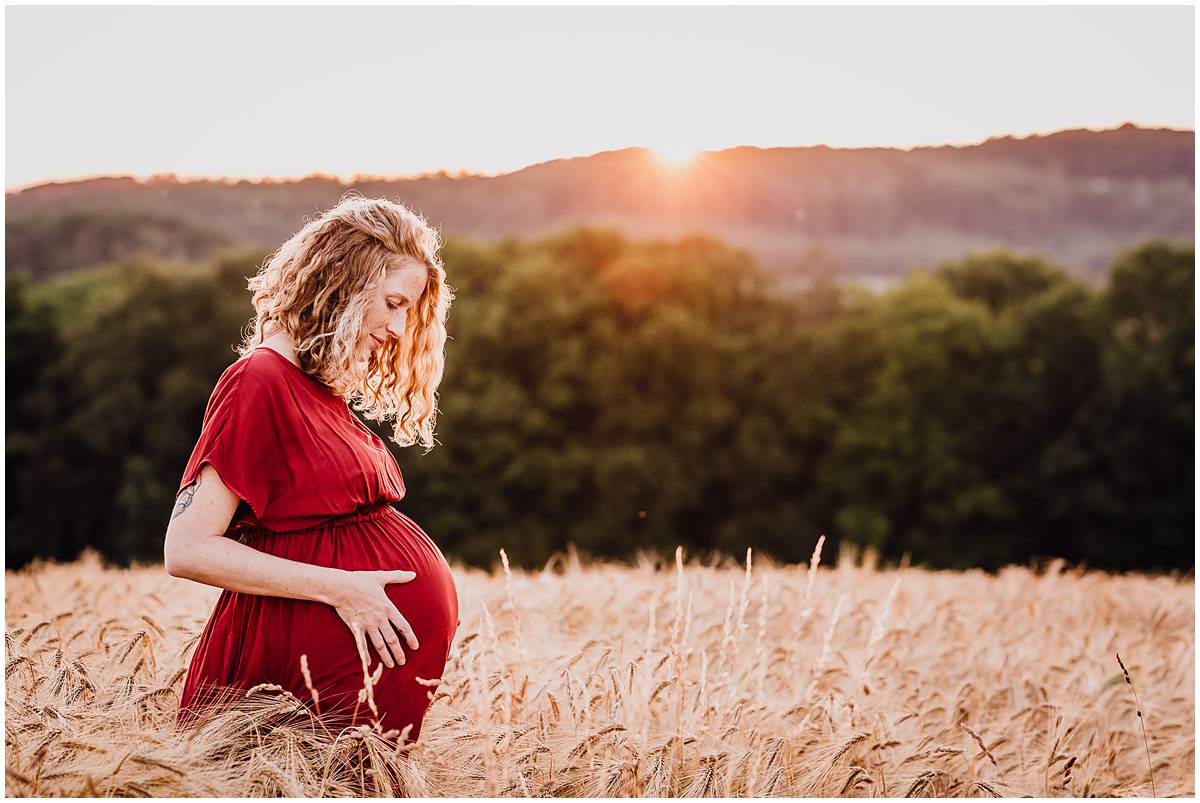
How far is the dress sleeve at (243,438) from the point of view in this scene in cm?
288

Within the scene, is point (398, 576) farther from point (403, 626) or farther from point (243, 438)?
point (243, 438)

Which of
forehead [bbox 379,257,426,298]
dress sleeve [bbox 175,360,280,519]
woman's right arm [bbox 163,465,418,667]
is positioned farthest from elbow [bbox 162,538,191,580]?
forehead [bbox 379,257,426,298]

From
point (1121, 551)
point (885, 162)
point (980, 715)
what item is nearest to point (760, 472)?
point (1121, 551)

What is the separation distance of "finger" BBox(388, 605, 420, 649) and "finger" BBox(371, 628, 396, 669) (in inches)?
2.2

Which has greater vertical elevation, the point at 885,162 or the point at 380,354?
the point at 885,162

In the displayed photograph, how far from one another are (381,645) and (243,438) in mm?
727

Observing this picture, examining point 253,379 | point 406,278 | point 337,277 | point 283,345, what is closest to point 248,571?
point 253,379

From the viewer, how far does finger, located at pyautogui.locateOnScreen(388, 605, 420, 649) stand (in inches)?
→ 121

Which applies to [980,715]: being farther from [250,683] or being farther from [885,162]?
[885,162]

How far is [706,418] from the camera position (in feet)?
83.3

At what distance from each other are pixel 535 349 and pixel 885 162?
60.7ft

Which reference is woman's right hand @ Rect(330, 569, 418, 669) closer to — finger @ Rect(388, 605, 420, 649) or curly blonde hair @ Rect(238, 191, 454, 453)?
finger @ Rect(388, 605, 420, 649)

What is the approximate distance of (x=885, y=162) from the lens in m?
38.3

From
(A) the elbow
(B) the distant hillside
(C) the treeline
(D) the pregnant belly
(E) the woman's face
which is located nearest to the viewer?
(A) the elbow
